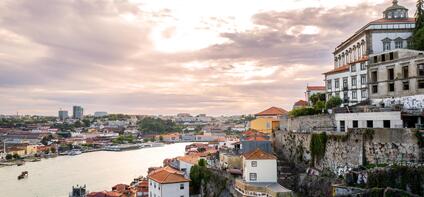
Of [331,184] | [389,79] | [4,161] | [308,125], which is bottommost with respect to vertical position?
[4,161]

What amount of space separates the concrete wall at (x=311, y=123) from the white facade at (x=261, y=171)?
8.72 ft

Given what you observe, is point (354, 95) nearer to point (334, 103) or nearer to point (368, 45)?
point (334, 103)

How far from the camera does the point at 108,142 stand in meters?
84.6

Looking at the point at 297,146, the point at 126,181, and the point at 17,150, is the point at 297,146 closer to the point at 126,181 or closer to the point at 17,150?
the point at 126,181

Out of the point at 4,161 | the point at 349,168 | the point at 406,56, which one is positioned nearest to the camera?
the point at 349,168

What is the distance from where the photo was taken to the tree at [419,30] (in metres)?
17.6

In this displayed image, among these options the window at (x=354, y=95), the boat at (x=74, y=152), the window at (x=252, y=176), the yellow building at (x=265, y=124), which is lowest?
the boat at (x=74, y=152)

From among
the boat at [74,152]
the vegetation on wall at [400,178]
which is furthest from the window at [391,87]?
the boat at [74,152]

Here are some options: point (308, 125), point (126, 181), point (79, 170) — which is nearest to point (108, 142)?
point (79, 170)

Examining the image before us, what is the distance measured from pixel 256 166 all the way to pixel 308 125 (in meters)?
3.68

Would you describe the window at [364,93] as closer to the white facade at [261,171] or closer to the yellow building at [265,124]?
the white facade at [261,171]

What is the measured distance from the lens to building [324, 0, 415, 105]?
1864cm

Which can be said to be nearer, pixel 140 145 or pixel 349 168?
pixel 349 168

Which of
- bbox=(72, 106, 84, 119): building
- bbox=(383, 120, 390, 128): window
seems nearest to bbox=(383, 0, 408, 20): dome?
bbox=(383, 120, 390, 128): window
